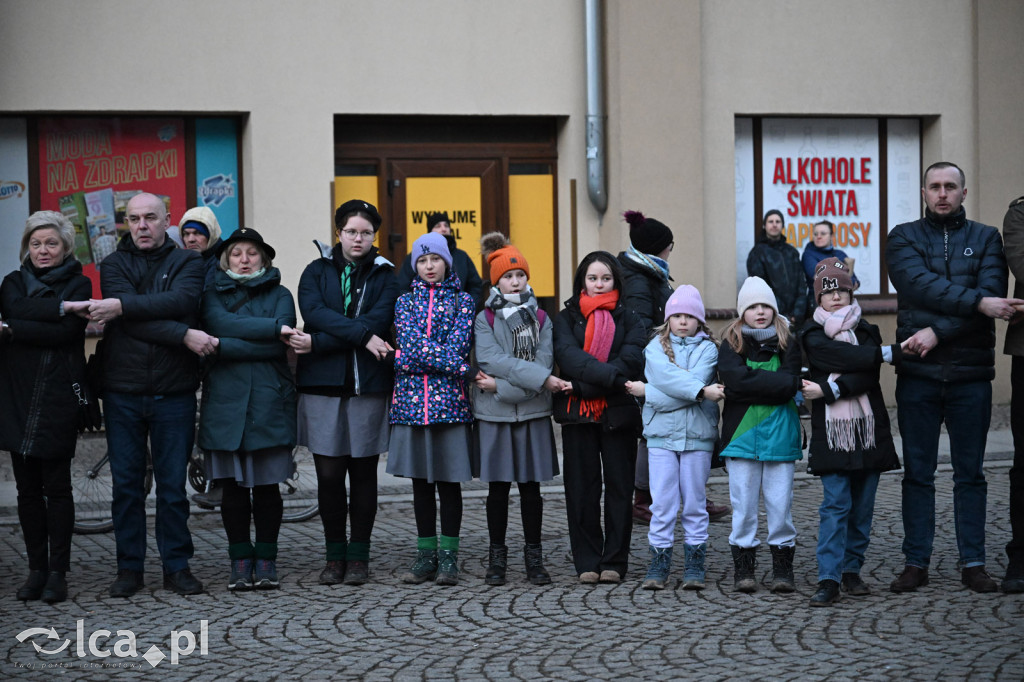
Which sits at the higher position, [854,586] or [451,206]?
[451,206]

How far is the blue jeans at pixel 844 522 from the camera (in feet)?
22.2

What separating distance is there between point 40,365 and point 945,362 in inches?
181

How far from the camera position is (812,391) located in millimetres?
6816

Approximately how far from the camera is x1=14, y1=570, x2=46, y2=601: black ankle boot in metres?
7.02

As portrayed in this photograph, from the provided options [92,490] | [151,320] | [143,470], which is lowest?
[92,490]

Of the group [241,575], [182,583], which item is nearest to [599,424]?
[241,575]

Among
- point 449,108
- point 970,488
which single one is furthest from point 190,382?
point 449,108

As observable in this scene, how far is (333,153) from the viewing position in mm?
13086

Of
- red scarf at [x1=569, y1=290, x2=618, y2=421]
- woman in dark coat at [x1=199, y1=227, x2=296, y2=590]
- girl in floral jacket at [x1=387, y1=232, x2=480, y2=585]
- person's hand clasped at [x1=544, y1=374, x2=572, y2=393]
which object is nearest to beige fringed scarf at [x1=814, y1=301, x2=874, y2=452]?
red scarf at [x1=569, y1=290, x2=618, y2=421]

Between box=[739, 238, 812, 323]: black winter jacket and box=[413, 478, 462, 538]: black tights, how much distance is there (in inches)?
276

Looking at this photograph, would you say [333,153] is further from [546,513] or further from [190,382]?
[190,382]

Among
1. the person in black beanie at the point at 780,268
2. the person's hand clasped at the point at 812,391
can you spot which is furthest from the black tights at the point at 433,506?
the person in black beanie at the point at 780,268

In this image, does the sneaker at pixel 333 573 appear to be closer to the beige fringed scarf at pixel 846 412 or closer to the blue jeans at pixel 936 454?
the beige fringed scarf at pixel 846 412

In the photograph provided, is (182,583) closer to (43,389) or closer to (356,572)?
(356,572)
